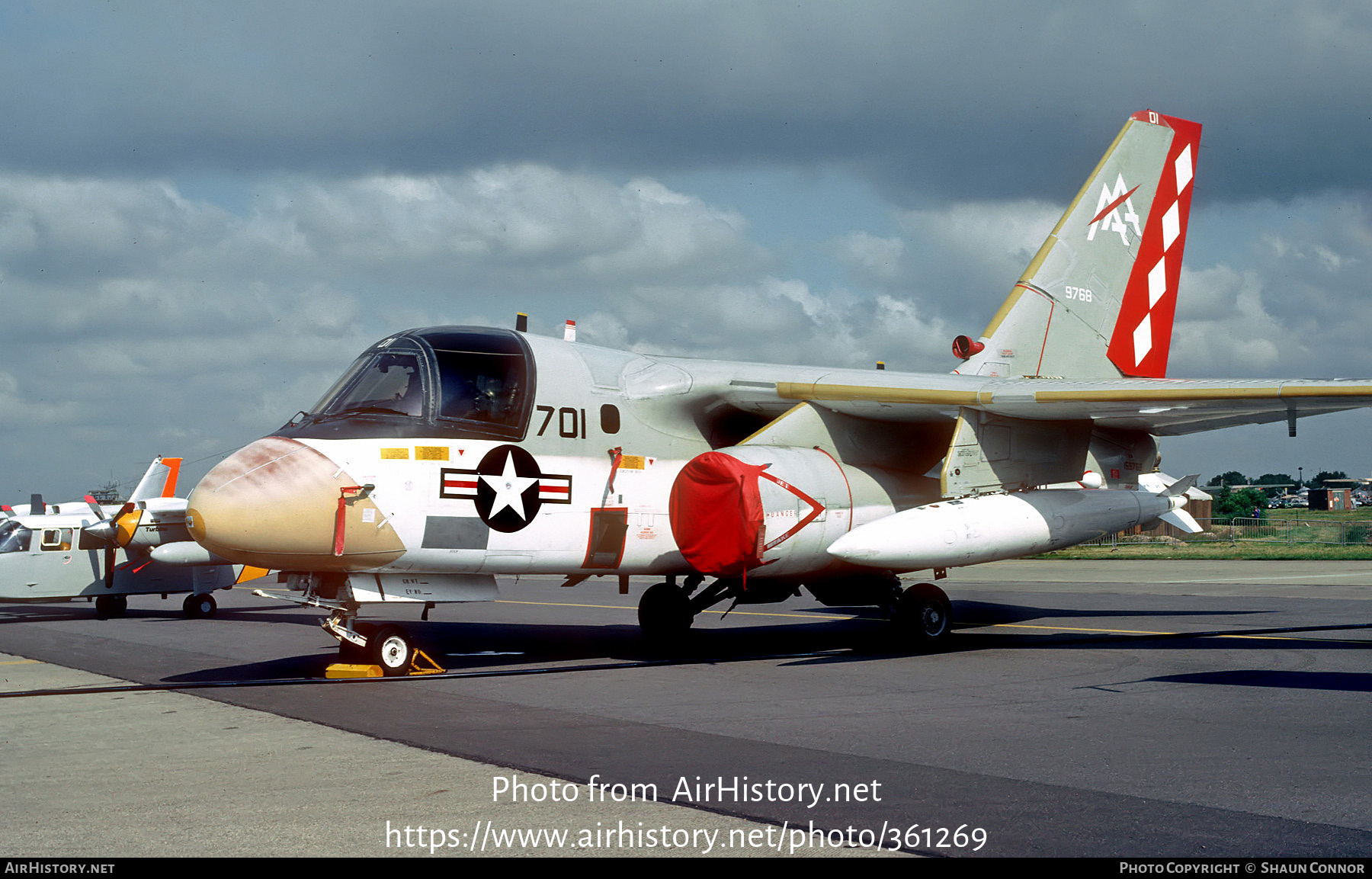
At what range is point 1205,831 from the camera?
5012mm

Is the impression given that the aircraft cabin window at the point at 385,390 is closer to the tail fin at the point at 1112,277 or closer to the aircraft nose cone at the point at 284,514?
the aircraft nose cone at the point at 284,514

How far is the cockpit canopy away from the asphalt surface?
2.46 metres

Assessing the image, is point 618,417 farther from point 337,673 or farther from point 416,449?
point 337,673

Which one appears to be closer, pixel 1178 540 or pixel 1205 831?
pixel 1205 831

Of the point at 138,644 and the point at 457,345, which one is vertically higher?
the point at 457,345

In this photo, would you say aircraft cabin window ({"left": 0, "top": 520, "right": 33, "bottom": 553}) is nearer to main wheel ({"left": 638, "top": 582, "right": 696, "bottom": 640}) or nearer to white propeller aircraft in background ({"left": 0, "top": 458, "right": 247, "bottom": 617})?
white propeller aircraft in background ({"left": 0, "top": 458, "right": 247, "bottom": 617})

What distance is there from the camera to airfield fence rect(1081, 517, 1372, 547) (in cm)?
4366

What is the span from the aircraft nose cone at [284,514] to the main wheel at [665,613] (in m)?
4.70

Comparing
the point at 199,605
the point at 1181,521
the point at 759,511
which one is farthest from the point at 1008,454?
the point at 199,605

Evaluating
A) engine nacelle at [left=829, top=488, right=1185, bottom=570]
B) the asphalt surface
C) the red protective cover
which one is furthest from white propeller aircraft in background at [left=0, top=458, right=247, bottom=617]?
engine nacelle at [left=829, top=488, right=1185, bottom=570]

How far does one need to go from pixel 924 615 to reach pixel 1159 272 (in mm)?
7955

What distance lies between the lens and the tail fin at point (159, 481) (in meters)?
25.2
